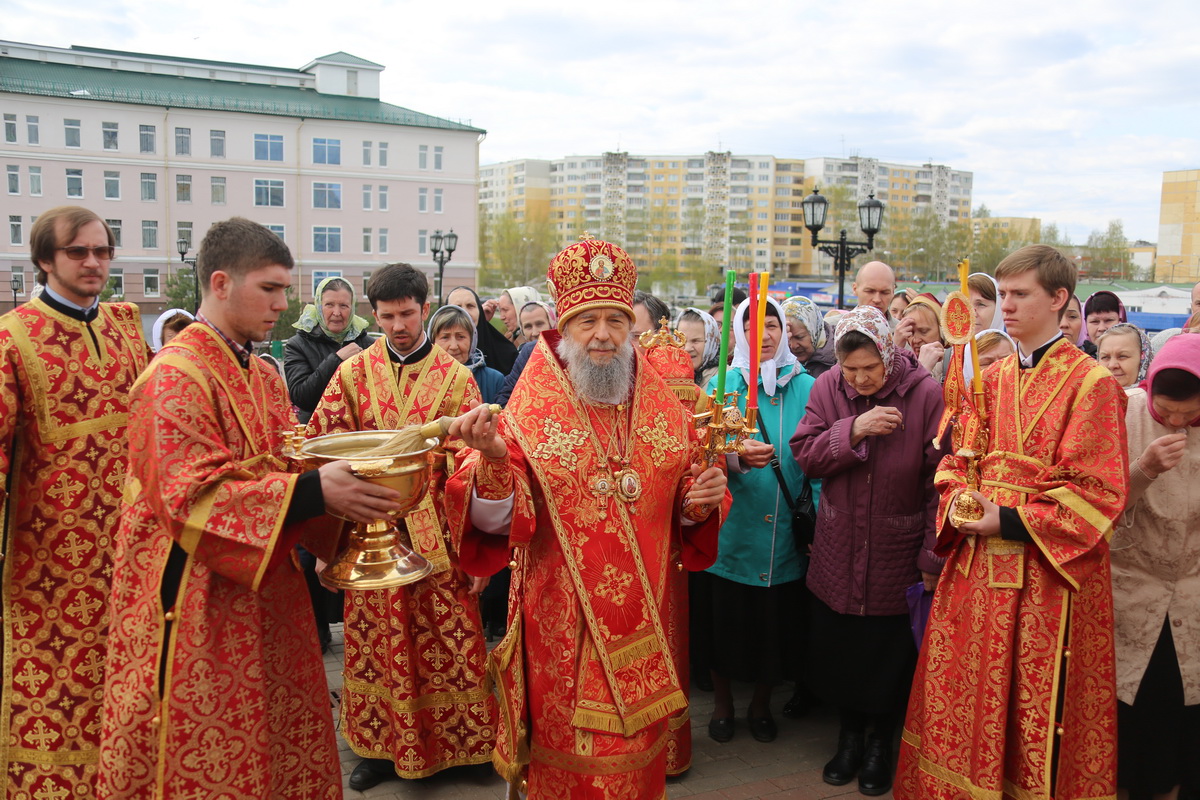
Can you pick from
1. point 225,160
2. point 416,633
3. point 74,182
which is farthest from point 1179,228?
point 416,633

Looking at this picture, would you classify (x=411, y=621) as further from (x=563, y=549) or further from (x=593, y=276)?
(x=593, y=276)

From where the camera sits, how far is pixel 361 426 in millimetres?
4289

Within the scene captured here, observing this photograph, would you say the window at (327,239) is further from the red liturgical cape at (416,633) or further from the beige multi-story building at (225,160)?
the red liturgical cape at (416,633)

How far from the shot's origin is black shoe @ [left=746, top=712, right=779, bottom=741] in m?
4.84

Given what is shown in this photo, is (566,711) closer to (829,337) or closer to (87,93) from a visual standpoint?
(829,337)

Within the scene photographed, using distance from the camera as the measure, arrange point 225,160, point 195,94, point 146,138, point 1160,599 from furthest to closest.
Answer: point 195,94
point 225,160
point 146,138
point 1160,599

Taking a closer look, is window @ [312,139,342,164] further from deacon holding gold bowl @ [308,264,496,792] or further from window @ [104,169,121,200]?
deacon holding gold bowl @ [308,264,496,792]

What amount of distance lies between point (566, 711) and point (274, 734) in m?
0.97

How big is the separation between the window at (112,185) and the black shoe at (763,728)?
172 ft

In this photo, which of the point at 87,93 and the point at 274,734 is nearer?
the point at 274,734

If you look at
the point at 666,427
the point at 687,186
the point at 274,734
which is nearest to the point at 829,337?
the point at 666,427

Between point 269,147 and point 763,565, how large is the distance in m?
53.3

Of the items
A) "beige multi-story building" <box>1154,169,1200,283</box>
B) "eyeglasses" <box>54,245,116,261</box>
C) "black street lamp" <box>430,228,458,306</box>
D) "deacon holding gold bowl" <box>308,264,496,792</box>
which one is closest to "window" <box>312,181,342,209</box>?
"black street lamp" <box>430,228,458,306</box>

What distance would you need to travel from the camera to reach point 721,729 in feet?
15.9
